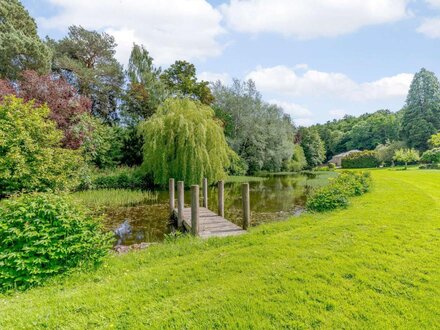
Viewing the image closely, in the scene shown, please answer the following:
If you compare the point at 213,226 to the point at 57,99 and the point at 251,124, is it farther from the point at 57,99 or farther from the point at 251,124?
the point at 251,124

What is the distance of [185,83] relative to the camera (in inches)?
880

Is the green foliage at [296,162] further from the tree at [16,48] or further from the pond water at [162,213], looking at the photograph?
the tree at [16,48]

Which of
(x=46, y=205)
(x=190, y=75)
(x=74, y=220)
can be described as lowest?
(x=74, y=220)

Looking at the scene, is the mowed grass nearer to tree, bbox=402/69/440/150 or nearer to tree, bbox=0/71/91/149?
tree, bbox=0/71/91/149

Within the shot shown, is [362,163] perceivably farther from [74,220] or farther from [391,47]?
[74,220]

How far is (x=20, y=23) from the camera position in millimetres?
16156

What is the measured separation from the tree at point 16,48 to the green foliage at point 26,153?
642cm

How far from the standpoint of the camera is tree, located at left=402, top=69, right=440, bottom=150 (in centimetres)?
3672

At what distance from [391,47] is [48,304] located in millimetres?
13696

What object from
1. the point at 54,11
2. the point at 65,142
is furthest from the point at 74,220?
the point at 65,142

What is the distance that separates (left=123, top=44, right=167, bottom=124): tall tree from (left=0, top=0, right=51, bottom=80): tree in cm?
607

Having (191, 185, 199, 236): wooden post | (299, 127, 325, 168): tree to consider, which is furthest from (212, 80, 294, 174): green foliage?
(191, 185, 199, 236): wooden post

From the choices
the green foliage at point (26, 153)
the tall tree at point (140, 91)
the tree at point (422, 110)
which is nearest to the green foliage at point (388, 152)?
the tree at point (422, 110)

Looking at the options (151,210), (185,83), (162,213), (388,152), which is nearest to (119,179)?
(151,210)
